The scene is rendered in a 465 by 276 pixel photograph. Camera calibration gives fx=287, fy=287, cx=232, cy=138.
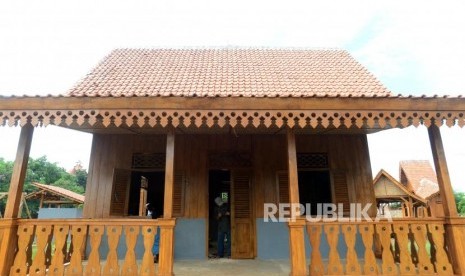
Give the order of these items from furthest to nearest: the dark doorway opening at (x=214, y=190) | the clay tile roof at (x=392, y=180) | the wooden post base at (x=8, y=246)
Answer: the clay tile roof at (x=392, y=180)
the dark doorway opening at (x=214, y=190)
the wooden post base at (x=8, y=246)

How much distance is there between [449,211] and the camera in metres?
4.20

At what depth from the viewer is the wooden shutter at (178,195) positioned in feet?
21.1

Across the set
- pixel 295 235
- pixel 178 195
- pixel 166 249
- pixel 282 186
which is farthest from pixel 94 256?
pixel 282 186

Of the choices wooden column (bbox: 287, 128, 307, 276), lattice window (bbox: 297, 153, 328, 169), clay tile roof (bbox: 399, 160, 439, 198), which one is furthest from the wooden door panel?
clay tile roof (bbox: 399, 160, 439, 198)

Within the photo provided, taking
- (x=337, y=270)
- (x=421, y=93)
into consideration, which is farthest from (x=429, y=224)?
(x=421, y=93)

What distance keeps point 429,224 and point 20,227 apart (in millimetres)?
6019

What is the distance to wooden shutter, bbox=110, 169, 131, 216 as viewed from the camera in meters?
6.43

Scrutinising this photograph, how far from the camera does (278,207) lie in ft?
21.2

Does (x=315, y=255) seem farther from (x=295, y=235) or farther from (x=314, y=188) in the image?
(x=314, y=188)

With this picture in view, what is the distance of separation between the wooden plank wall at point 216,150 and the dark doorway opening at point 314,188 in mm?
544

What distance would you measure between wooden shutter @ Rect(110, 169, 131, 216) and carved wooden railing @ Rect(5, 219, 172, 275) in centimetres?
215

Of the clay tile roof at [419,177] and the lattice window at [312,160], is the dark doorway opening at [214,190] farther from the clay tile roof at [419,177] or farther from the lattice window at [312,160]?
the clay tile roof at [419,177]

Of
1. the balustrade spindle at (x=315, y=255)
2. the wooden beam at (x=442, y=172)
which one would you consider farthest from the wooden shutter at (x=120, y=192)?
the wooden beam at (x=442, y=172)

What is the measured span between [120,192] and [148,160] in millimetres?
943
